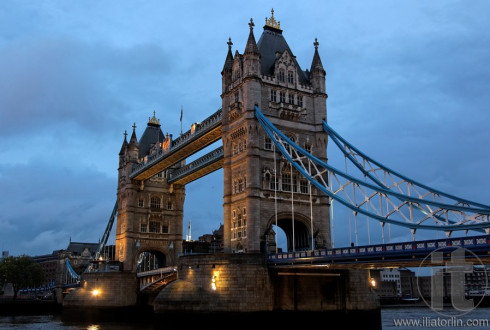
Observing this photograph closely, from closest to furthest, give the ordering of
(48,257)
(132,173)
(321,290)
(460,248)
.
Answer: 1. (460,248)
2. (321,290)
3. (132,173)
4. (48,257)

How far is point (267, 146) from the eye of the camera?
46875 millimetres

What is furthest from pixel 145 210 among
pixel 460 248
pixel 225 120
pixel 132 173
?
pixel 460 248

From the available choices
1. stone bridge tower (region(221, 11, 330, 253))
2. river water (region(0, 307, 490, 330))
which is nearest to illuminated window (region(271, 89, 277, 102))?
stone bridge tower (region(221, 11, 330, 253))

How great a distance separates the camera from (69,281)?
9962cm

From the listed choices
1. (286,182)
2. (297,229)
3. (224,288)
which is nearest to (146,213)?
(297,229)

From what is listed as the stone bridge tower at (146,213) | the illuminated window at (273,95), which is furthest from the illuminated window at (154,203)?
the illuminated window at (273,95)

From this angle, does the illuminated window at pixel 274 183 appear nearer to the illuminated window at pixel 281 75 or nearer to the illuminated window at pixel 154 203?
the illuminated window at pixel 281 75

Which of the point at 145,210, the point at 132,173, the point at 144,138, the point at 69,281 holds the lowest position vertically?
the point at 69,281

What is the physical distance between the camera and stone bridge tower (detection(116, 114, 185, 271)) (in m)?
70.8

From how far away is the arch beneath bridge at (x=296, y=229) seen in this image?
1735 inches

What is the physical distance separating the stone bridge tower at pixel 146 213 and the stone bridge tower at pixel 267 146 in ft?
82.6

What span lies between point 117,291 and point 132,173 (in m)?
16.6

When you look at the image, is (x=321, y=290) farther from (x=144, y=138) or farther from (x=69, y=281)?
(x=69, y=281)

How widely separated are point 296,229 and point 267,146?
827 centimetres
